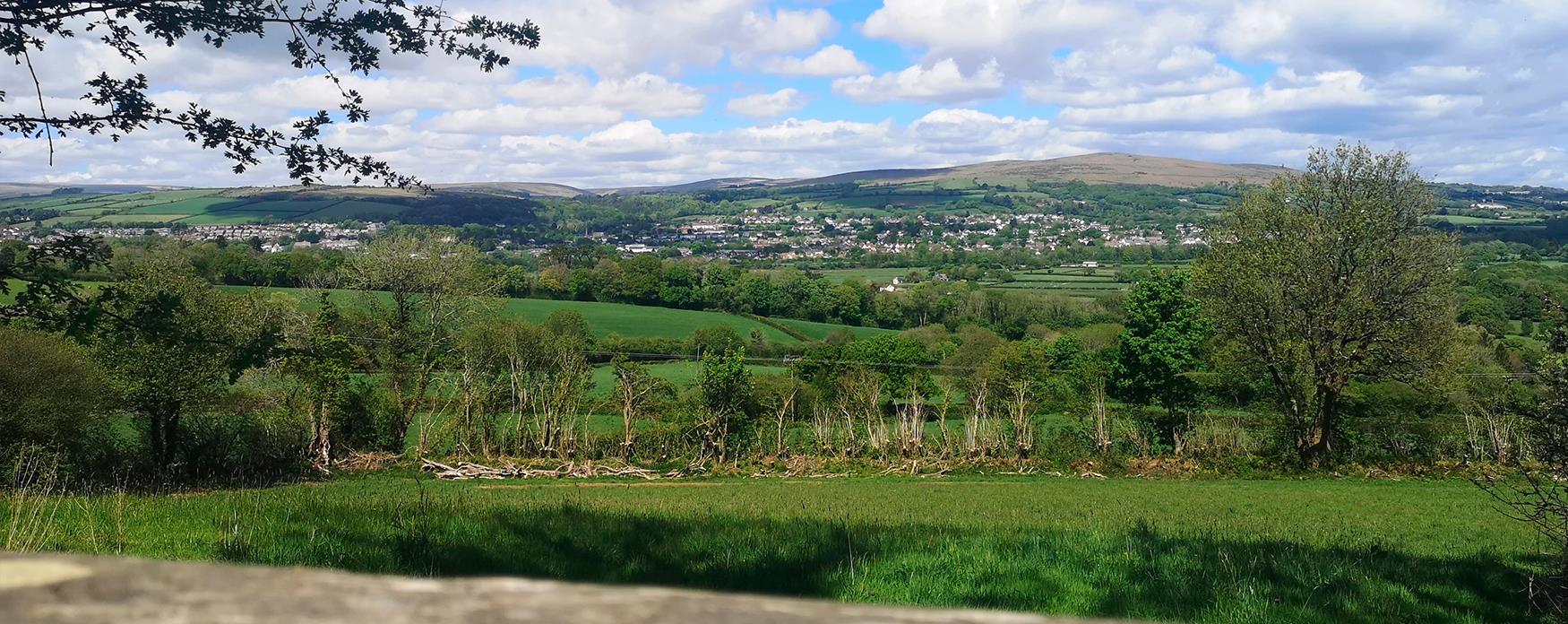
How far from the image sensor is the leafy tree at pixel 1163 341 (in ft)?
151

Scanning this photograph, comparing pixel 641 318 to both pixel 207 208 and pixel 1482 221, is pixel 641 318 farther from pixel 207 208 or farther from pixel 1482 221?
pixel 1482 221

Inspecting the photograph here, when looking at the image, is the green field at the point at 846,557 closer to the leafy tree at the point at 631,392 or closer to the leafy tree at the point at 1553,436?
the leafy tree at the point at 1553,436

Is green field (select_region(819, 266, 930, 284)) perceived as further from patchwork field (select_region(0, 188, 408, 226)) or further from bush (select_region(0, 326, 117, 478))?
bush (select_region(0, 326, 117, 478))

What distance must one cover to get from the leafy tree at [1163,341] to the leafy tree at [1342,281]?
30.1ft

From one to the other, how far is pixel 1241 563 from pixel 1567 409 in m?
3.62

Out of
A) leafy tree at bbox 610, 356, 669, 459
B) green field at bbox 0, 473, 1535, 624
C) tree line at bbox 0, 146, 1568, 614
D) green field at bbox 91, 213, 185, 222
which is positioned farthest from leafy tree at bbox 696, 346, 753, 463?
green field at bbox 91, 213, 185, 222

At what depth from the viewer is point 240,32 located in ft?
27.2

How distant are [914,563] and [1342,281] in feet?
109

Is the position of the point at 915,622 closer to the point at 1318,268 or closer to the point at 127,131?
the point at 127,131

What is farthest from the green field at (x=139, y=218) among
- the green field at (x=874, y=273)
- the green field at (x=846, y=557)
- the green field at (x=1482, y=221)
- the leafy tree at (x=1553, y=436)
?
the green field at (x=1482, y=221)

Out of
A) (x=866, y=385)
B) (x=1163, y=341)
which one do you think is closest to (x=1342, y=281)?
(x=1163, y=341)

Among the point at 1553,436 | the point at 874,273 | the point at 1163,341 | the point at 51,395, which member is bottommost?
the point at 874,273

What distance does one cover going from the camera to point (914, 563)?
6.87 meters

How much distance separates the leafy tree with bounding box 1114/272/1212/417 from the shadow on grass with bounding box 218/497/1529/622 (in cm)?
3952
